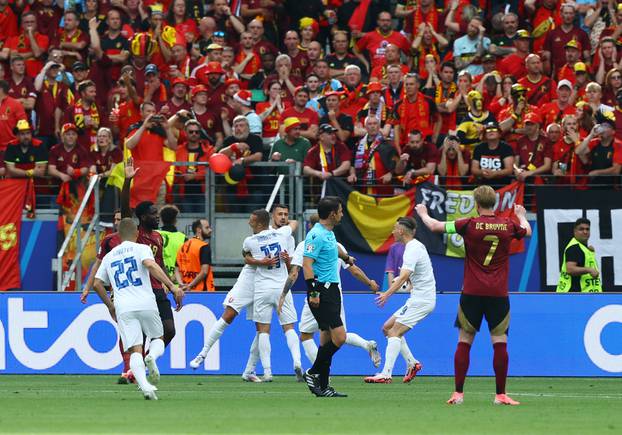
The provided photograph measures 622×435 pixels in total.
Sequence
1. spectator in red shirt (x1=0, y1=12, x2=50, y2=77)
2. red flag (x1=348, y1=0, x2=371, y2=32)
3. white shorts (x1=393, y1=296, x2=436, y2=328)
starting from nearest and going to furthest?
white shorts (x1=393, y1=296, x2=436, y2=328) → red flag (x1=348, y1=0, x2=371, y2=32) → spectator in red shirt (x1=0, y1=12, x2=50, y2=77)

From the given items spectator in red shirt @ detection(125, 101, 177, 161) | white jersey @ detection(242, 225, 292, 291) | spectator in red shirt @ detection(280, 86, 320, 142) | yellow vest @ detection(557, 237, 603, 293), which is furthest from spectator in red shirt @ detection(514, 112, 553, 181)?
spectator in red shirt @ detection(125, 101, 177, 161)

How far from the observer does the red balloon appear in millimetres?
20455

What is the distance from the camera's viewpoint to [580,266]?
19.3m

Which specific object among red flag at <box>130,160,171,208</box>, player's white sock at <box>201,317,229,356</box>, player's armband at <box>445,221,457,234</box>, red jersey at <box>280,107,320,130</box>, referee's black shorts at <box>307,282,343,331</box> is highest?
red jersey at <box>280,107,320,130</box>

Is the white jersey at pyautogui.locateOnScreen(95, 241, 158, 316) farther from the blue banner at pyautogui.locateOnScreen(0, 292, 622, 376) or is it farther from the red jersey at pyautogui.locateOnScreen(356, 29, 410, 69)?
the red jersey at pyautogui.locateOnScreen(356, 29, 410, 69)

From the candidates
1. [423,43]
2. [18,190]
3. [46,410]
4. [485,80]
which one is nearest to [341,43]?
[423,43]

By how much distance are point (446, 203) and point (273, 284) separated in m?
4.07

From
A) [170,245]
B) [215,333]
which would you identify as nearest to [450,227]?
[215,333]

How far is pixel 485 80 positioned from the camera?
894 inches

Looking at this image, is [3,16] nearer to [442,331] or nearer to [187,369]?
[187,369]

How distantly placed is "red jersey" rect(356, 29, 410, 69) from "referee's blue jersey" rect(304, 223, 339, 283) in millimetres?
10360

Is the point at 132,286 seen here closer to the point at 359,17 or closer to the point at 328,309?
the point at 328,309

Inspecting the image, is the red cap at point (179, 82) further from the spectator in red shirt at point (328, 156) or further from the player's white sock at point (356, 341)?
the player's white sock at point (356, 341)

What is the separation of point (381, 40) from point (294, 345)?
8693mm
